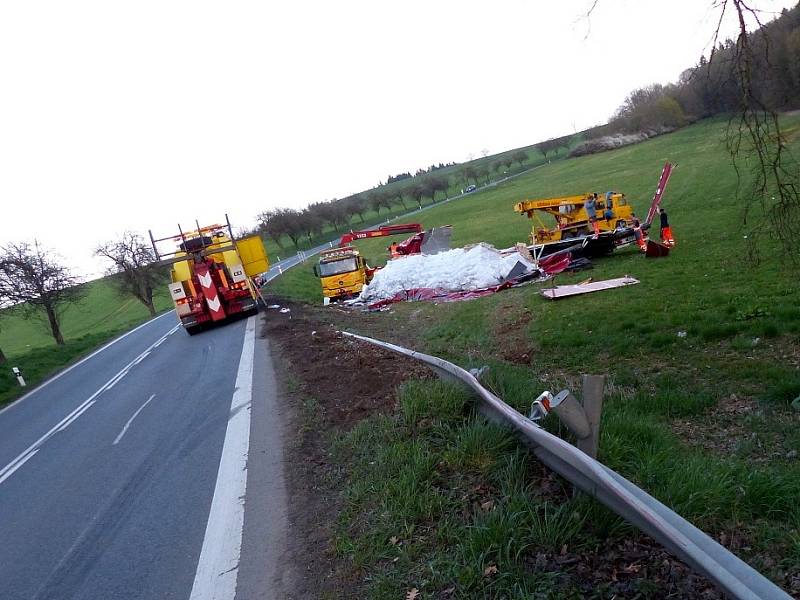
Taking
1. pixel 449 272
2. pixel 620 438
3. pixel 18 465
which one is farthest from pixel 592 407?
pixel 449 272

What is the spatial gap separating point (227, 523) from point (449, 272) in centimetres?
1492

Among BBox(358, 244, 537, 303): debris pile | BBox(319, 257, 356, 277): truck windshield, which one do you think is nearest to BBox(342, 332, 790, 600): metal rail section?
BBox(358, 244, 537, 303): debris pile

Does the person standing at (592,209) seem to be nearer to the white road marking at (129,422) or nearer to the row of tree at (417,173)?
the white road marking at (129,422)

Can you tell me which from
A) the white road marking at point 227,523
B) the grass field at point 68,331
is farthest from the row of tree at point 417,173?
the white road marking at point 227,523

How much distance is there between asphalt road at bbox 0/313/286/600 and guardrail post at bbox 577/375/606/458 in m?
2.18

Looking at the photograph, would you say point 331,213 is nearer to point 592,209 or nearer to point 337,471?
point 592,209

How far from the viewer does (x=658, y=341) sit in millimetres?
7961

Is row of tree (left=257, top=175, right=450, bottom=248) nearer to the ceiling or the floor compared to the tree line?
nearer to the ceiling

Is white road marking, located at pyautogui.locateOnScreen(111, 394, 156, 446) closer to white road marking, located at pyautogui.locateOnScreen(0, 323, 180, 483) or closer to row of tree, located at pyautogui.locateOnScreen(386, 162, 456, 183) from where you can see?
white road marking, located at pyautogui.locateOnScreen(0, 323, 180, 483)

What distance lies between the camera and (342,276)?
22.1 m

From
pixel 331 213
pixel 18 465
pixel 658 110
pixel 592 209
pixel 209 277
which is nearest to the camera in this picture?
pixel 18 465

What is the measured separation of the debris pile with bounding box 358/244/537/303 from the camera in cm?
1778

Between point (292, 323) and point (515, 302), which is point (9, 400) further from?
point (515, 302)

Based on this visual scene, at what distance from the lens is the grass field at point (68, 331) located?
64.0 ft
